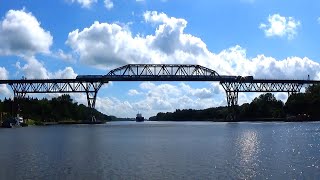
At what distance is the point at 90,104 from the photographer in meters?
196

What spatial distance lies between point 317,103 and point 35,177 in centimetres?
17936

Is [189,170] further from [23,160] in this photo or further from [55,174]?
[23,160]

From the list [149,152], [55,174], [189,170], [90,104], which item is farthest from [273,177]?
[90,104]

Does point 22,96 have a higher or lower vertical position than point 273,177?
higher

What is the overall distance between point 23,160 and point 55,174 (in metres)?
10.7

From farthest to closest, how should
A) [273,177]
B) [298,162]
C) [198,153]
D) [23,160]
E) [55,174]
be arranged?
[198,153] → [23,160] → [298,162] → [55,174] → [273,177]

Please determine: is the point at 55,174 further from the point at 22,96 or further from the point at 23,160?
the point at 22,96

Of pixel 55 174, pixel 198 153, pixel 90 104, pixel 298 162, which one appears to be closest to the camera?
pixel 55 174

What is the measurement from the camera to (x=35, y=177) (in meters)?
32.8

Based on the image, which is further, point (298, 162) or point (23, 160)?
point (23, 160)

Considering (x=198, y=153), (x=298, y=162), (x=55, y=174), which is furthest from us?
(x=198, y=153)

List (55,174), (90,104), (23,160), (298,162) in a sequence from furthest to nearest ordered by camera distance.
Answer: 1. (90,104)
2. (23,160)
3. (298,162)
4. (55,174)

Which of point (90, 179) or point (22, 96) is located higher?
point (22, 96)

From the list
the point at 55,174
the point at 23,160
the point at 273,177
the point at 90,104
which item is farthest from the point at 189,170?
the point at 90,104
